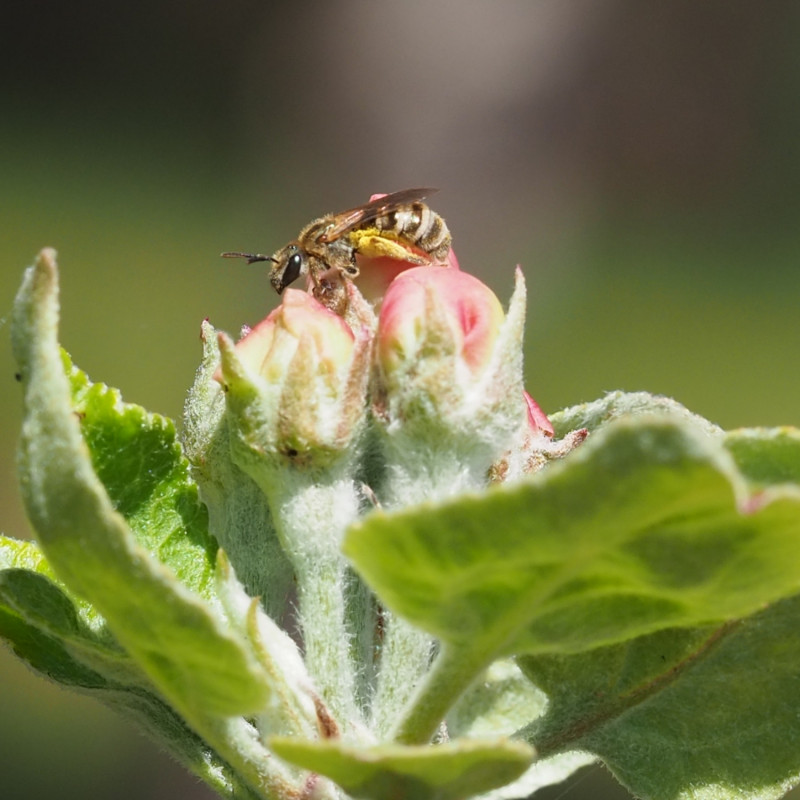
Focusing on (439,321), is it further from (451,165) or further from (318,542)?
(451,165)

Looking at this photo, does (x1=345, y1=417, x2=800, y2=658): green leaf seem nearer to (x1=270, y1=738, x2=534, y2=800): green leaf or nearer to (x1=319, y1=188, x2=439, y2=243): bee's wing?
(x1=270, y1=738, x2=534, y2=800): green leaf

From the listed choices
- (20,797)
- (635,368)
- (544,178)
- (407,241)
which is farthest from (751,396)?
(407,241)

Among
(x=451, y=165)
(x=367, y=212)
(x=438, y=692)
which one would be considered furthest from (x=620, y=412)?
(x=451, y=165)

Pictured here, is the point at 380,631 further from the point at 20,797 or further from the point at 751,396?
the point at 751,396

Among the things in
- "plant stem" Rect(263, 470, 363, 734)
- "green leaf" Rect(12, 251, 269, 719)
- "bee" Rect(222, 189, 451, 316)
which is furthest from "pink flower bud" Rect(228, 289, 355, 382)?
"bee" Rect(222, 189, 451, 316)

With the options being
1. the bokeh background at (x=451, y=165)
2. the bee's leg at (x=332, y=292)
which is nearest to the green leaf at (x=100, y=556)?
the bee's leg at (x=332, y=292)

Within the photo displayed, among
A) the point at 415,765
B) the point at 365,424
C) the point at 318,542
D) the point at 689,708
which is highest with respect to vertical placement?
the point at 365,424

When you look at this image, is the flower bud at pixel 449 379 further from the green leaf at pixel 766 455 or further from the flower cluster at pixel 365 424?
the green leaf at pixel 766 455
